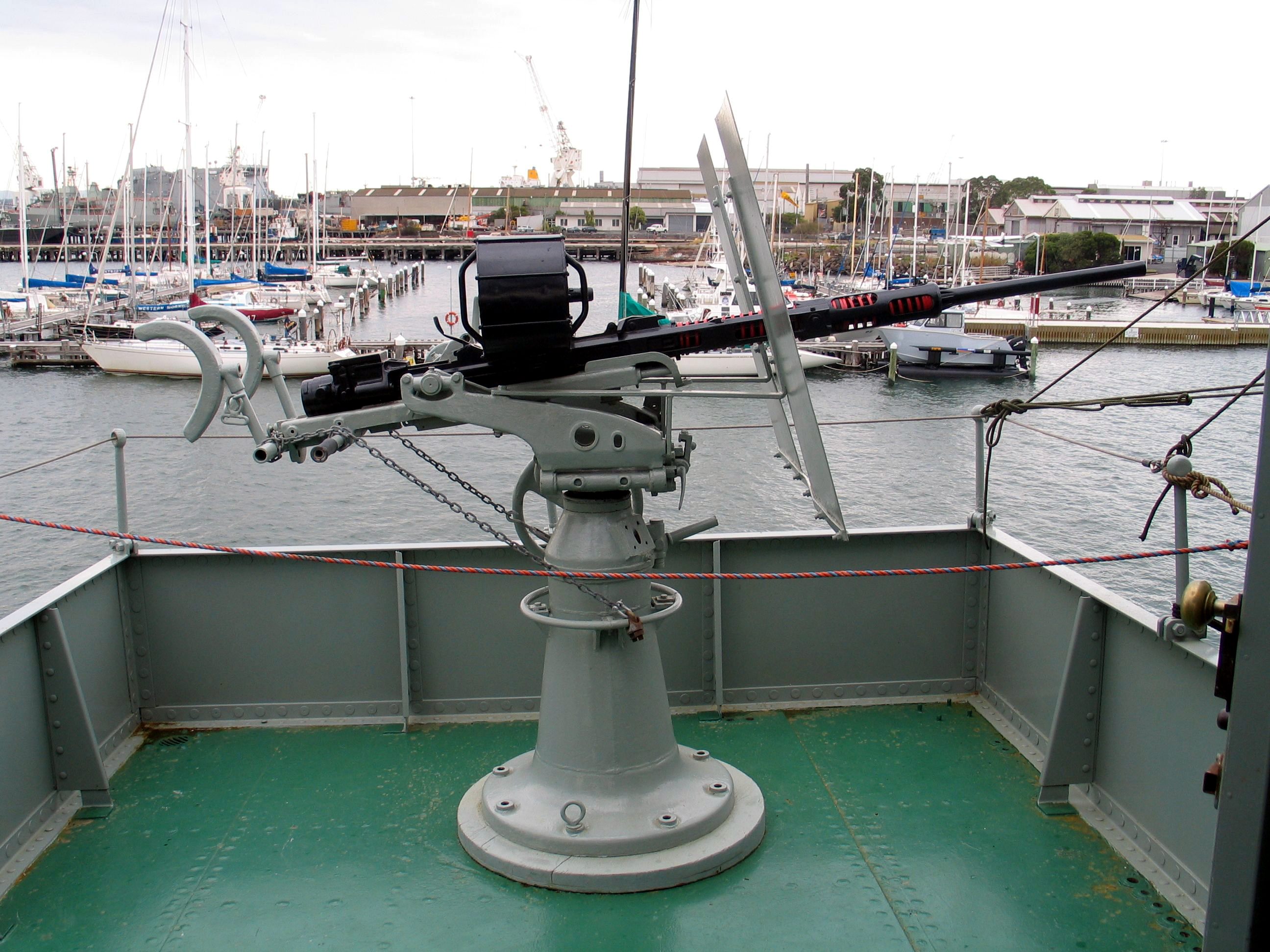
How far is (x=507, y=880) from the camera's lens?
3.14 meters

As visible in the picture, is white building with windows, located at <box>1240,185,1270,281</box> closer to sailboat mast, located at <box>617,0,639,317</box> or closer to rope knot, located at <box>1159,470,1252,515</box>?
rope knot, located at <box>1159,470,1252,515</box>

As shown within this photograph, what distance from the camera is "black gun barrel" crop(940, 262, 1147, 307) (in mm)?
3068

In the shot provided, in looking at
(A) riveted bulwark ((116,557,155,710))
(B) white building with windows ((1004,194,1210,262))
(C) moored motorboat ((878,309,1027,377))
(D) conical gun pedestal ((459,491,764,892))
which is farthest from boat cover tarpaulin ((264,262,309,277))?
(D) conical gun pedestal ((459,491,764,892))

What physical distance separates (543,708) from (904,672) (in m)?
1.75

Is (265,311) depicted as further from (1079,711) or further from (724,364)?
(1079,711)

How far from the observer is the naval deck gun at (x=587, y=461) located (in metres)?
2.96

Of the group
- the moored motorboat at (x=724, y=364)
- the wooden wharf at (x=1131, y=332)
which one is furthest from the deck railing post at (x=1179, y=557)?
the wooden wharf at (x=1131, y=332)

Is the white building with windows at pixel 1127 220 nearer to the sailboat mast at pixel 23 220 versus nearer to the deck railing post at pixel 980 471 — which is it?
the sailboat mast at pixel 23 220

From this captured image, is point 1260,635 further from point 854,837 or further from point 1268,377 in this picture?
point 854,837

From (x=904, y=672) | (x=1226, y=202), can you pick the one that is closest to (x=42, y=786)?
(x=904, y=672)

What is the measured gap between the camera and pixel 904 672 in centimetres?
438

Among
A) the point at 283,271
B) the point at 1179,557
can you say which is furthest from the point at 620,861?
the point at 283,271

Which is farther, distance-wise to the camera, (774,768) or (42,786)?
(774,768)

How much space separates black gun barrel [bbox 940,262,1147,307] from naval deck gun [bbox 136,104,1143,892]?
0.04 ft
